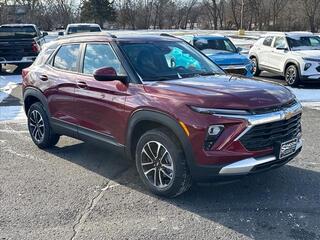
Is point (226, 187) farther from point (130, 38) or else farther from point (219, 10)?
point (219, 10)

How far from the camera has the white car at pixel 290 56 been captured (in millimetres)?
12086

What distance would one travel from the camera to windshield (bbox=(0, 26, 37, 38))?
15980mm

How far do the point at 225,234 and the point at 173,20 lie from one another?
76.5 m

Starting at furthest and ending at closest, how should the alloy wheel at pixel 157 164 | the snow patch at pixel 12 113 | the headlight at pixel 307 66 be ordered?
the headlight at pixel 307 66 < the snow patch at pixel 12 113 < the alloy wheel at pixel 157 164

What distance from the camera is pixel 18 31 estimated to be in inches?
666

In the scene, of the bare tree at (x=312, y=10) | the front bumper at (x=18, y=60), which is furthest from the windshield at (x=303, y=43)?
the bare tree at (x=312, y=10)

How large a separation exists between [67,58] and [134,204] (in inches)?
96.3

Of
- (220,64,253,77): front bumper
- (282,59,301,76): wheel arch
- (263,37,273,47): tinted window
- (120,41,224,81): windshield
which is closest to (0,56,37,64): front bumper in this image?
(220,64,253,77): front bumper

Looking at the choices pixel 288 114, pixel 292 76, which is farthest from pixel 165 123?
pixel 292 76

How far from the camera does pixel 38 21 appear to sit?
62719 millimetres

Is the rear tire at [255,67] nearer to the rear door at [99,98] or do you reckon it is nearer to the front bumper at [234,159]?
the rear door at [99,98]

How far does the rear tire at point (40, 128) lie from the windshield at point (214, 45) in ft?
23.1

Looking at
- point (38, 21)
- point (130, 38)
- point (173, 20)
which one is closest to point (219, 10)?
point (173, 20)

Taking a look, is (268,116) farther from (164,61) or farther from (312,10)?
(312,10)
